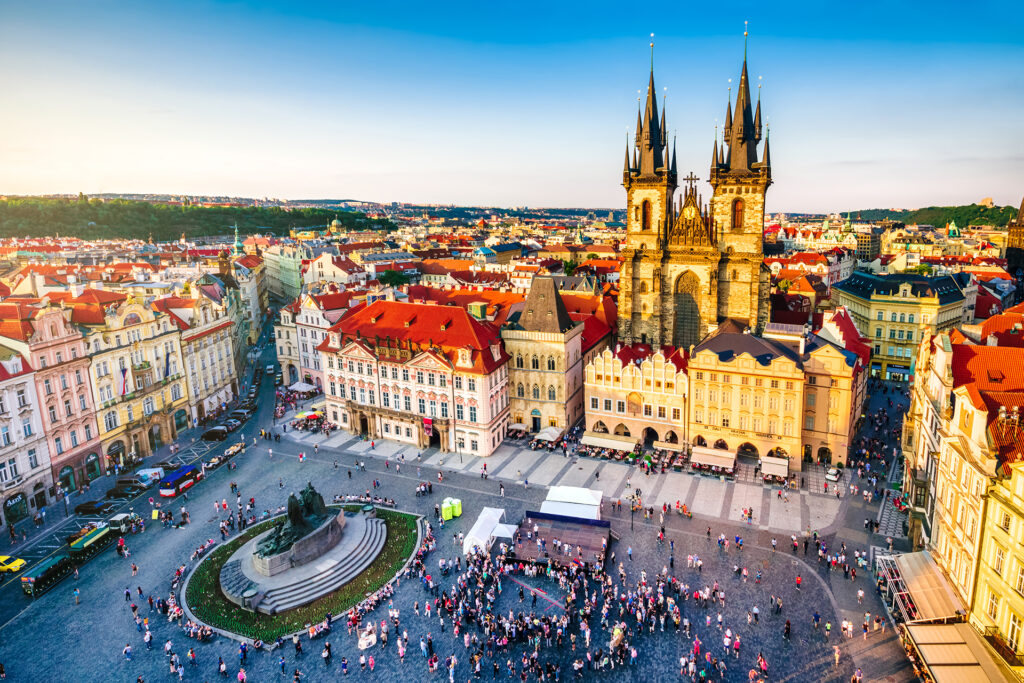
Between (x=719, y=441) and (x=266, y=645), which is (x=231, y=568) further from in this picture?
(x=719, y=441)

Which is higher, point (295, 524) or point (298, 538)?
point (295, 524)

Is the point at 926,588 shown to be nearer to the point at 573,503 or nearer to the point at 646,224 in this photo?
the point at 573,503

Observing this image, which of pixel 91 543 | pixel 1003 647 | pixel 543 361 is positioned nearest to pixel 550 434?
pixel 543 361

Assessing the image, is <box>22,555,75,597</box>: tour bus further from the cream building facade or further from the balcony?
the balcony

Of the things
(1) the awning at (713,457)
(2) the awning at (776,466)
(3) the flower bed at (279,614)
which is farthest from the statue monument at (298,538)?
(2) the awning at (776,466)

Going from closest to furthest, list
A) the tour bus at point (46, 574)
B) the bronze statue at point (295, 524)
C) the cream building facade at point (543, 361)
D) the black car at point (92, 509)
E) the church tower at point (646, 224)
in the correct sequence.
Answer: the tour bus at point (46, 574)
the bronze statue at point (295, 524)
the black car at point (92, 509)
the cream building facade at point (543, 361)
the church tower at point (646, 224)

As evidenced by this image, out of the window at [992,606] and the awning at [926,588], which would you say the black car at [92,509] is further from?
the window at [992,606]
